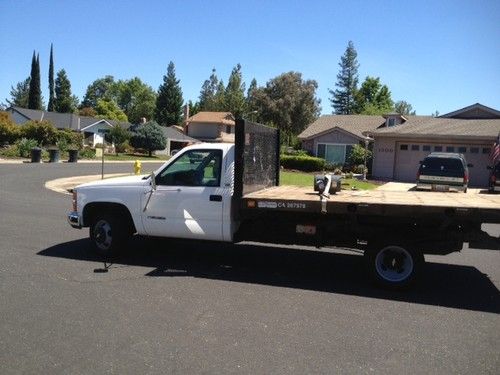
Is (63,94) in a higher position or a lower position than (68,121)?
higher

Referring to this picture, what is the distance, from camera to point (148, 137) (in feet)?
177

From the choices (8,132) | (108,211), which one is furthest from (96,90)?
(108,211)

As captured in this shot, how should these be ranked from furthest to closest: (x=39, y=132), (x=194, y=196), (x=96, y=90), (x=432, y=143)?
1. (x=96, y=90)
2. (x=39, y=132)
3. (x=432, y=143)
4. (x=194, y=196)

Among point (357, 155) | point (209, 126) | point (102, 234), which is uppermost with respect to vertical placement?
point (209, 126)

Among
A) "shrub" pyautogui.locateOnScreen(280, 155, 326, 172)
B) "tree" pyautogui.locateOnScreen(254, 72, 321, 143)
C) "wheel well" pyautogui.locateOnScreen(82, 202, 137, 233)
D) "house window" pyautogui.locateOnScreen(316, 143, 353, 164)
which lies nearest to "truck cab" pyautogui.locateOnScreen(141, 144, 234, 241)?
"wheel well" pyautogui.locateOnScreen(82, 202, 137, 233)

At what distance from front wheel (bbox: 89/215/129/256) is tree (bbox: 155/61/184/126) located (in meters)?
83.3

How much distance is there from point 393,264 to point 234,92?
314 feet

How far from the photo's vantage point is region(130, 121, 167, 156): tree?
177 feet

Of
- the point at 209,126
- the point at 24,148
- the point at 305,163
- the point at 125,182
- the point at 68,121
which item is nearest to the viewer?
the point at 125,182

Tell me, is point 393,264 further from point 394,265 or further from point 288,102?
point 288,102

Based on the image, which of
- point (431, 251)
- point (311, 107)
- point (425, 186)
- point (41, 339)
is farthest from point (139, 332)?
point (311, 107)

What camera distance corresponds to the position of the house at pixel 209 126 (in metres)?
77.8

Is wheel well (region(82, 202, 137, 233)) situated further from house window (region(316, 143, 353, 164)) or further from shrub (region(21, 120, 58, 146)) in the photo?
shrub (region(21, 120, 58, 146))

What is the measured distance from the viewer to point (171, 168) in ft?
23.8
